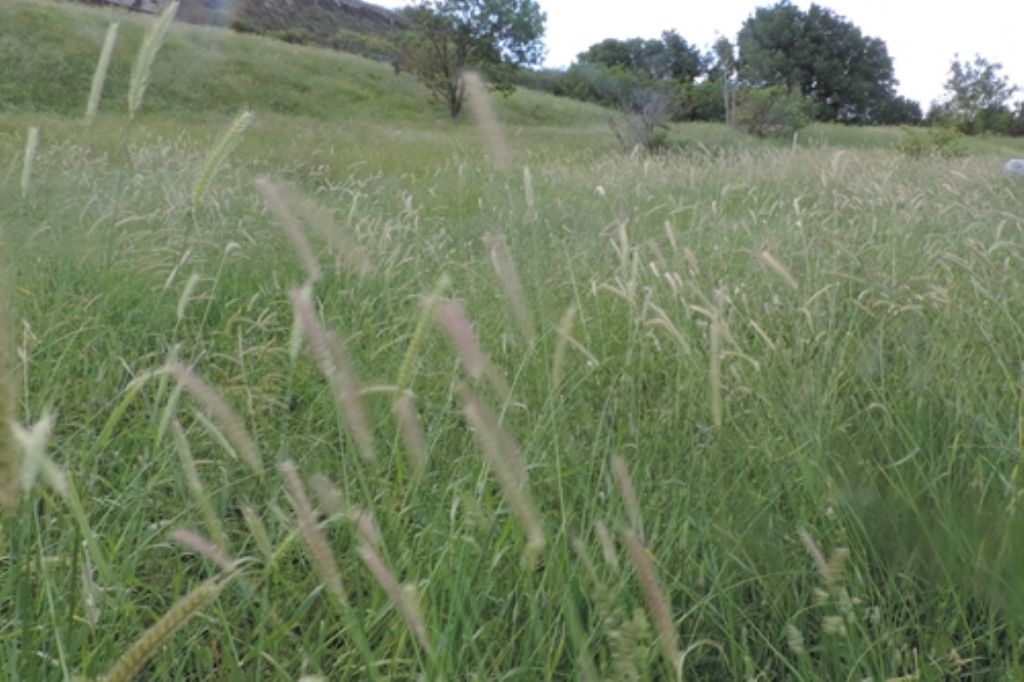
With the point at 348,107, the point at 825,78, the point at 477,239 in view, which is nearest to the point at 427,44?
the point at 348,107

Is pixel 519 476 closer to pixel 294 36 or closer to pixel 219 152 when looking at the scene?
pixel 219 152

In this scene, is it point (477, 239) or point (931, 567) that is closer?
point (931, 567)

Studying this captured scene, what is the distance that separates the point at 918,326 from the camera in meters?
1.98

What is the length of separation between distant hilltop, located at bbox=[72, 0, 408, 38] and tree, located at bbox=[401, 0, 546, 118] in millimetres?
11112

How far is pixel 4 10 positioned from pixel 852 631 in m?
24.5

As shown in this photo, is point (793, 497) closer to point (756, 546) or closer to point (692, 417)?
point (756, 546)

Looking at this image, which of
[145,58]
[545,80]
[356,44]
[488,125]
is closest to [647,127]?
[488,125]

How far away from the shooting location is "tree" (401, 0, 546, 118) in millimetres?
25797

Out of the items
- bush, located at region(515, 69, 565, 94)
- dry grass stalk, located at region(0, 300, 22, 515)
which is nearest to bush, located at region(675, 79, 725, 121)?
bush, located at region(515, 69, 565, 94)

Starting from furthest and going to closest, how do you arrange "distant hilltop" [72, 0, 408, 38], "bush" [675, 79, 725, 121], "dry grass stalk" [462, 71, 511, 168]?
"distant hilltop" [72, 0, 408, 38] → "bush" [675, 79, 725, 121] → "dry grass stalk" [462, 71, 511, 168]

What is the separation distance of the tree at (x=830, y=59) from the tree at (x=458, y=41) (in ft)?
89.8

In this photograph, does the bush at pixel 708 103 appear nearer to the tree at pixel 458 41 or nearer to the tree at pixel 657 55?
the tree at pixel 458 41

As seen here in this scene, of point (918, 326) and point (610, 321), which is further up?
point (918, 326)

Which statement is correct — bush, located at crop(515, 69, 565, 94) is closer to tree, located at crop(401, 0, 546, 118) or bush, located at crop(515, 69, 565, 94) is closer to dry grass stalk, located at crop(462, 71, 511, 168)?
tree, located at crop(401, 0, 546, 118)
